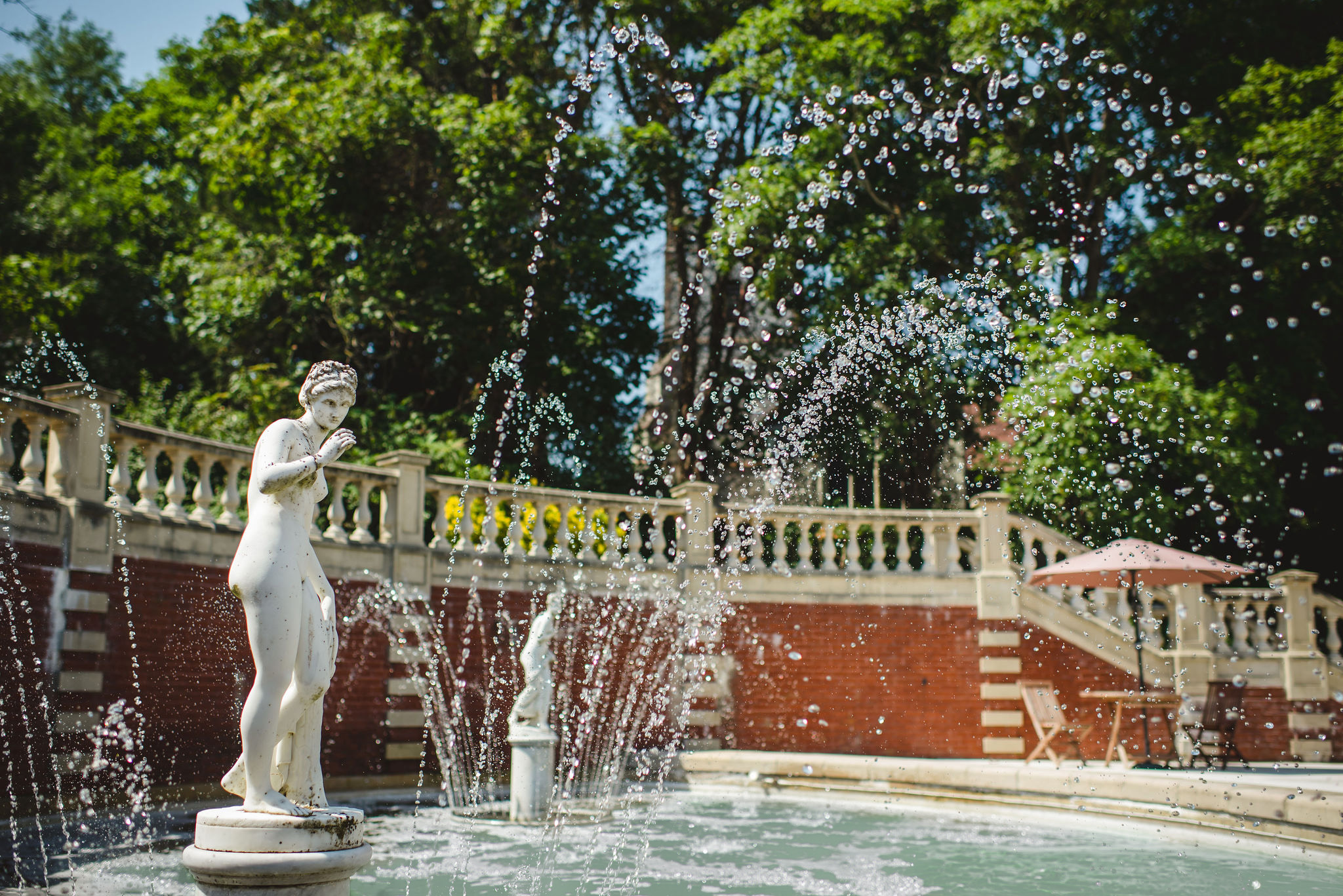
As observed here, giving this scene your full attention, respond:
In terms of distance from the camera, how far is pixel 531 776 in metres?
9.43

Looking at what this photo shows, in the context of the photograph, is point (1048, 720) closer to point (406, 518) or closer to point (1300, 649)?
point (1300, 649)

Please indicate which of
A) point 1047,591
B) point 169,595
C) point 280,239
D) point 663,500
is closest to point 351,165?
point 280,239

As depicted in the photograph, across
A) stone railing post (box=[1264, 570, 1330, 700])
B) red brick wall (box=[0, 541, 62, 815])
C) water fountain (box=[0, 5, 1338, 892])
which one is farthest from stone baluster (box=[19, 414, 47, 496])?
stone railing post (box=[1264, 570, 1330, 700])

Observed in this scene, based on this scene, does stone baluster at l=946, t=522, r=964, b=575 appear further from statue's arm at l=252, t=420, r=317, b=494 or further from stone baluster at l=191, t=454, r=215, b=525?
statue's arm at l=252, t=420, r=317, b=494

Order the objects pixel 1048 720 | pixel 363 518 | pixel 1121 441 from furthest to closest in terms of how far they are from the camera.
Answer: pixel 1121 441 → pixel 1048 720 → pixel 363 518

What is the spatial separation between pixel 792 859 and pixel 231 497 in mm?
6427

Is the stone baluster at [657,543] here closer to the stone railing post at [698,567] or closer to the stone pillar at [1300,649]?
the stone railing post at [698,567]

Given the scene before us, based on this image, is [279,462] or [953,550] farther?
[953,550]

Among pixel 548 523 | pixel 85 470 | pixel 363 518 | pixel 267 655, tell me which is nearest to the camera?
pixel 267 655

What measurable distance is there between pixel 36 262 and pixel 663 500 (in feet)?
46.2

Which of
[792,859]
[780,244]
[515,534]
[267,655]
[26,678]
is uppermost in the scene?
[780,244]

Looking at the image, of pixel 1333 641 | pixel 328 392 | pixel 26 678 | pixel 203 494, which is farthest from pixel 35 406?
pixel 1333 641

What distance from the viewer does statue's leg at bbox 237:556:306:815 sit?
174 inches

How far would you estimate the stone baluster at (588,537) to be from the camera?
13359mm
